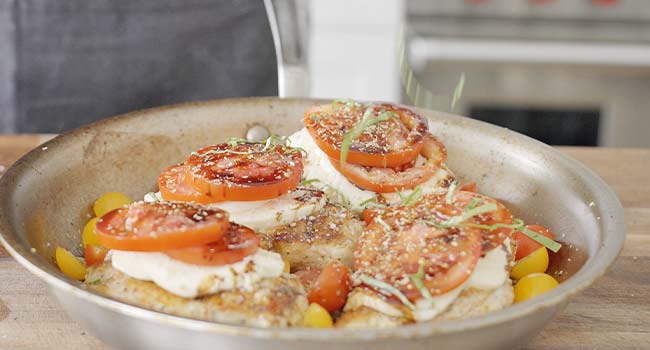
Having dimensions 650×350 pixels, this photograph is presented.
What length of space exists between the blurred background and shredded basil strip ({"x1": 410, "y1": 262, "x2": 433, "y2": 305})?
192 centimetres

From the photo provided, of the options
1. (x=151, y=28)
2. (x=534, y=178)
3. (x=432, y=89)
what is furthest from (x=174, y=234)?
(x=432, y=89)

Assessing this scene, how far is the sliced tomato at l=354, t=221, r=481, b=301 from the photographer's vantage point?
4.75 feet

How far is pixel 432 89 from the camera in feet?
13.5

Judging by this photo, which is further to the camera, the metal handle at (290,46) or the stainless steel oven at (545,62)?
the stainless steel oven at (545,62)

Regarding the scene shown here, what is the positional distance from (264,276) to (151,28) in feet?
6.05

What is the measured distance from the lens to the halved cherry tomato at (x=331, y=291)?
5.05ft

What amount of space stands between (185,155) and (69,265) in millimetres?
588

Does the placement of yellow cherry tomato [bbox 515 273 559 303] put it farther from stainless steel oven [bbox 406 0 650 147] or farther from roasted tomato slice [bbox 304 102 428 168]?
stainless steel oven [bbox 406 0 650 147]

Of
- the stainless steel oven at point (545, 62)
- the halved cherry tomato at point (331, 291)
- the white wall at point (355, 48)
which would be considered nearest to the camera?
the halved cherry tomato at point (331, 291)

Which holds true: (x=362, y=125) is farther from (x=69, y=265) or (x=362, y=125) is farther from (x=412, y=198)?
(x=69, y=265)

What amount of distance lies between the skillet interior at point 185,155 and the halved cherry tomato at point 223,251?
213mm

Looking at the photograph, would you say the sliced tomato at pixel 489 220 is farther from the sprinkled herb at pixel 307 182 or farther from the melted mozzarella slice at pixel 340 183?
the sprinkled herb at pixel 307 182

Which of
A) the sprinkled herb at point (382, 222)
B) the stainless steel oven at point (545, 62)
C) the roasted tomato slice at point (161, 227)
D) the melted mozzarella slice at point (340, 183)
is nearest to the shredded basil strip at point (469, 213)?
the sprinkled herb at point (382, 222)

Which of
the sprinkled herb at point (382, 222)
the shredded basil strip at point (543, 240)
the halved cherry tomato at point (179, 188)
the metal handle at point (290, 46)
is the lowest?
the shredded basil strip at point (543, 240)
